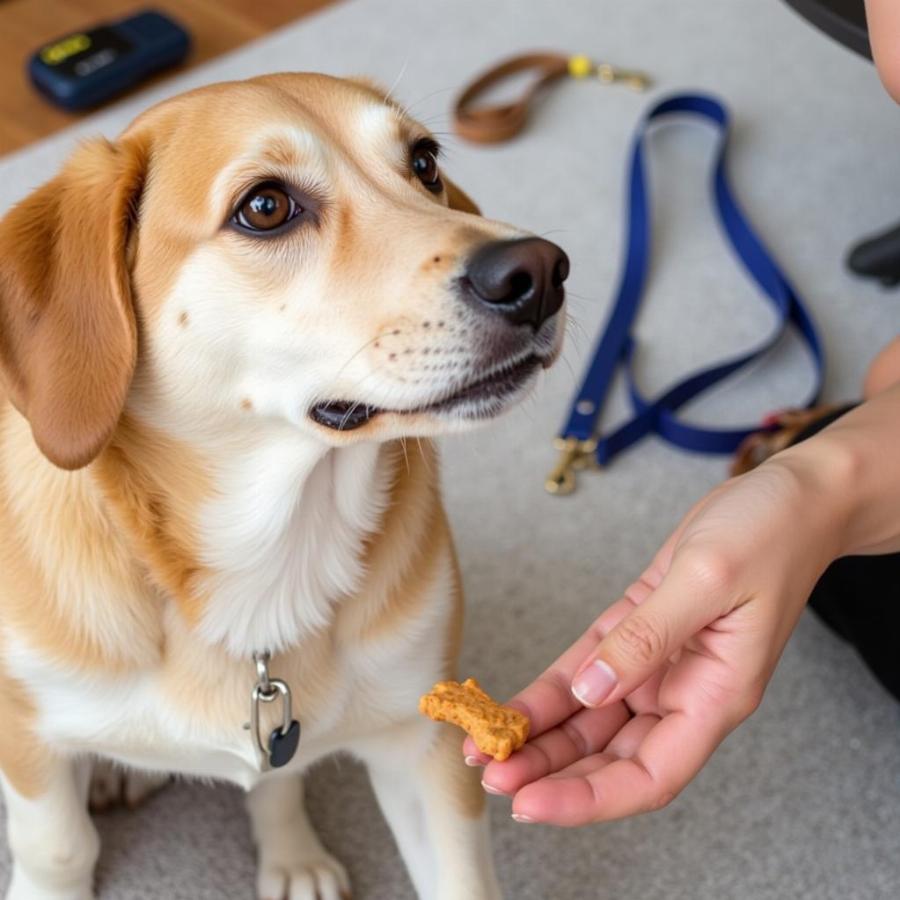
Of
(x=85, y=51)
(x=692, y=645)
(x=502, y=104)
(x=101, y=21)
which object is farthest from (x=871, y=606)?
(x=101, y=21)

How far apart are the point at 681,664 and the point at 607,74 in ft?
5.51

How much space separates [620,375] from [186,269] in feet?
3.54

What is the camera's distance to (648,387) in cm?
198

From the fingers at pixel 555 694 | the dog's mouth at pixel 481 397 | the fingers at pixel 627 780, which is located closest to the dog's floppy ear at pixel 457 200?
the dog's mouth at pixel 481 397

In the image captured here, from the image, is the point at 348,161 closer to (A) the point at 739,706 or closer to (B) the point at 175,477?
(B) the point at 175,477

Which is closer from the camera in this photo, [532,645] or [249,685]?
[249,685]

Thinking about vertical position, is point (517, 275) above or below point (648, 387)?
above

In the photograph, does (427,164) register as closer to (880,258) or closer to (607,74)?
(880,258)

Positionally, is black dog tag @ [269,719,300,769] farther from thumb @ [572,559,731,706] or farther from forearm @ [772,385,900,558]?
forearm @ [772,385,900,558]

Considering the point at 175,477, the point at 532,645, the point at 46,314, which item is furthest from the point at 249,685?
the point at 532,645

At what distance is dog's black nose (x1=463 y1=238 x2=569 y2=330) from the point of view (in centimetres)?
93

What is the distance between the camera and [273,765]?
1150 millimetres

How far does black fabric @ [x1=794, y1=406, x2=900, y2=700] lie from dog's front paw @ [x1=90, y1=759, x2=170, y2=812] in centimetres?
80

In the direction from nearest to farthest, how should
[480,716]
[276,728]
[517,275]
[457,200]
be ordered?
[517,275] < [480,716] < [276,728] < [457,200]
